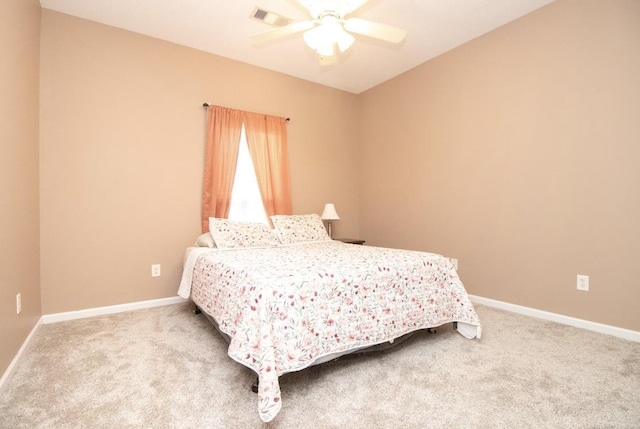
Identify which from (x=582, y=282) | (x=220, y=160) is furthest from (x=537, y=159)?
(x=220, y=160)

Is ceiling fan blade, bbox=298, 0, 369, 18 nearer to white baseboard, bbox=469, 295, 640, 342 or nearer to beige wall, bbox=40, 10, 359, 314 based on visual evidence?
beige wall, bbox=40, 10, 359, 314

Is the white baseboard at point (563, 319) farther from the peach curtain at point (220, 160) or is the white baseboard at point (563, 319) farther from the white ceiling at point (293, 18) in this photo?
the peach curtain at point (220, 160)

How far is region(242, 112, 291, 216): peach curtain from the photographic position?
12.3ft

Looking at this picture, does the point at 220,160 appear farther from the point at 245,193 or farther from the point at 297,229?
the point at 297,229

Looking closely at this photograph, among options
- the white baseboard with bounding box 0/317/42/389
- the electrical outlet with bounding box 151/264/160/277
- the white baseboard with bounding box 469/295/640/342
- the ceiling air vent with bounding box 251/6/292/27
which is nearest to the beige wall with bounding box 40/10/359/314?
the electrical outlet with bounding box 151/264/160/277

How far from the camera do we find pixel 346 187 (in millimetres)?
4641

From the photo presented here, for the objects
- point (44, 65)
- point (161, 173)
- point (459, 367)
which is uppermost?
point (44, 65)

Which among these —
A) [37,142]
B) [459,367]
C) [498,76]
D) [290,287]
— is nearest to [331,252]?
[290,287]

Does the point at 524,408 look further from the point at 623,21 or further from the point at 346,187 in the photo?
the point at 346,187

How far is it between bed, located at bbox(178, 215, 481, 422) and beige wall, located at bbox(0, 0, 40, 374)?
1091 millimetres

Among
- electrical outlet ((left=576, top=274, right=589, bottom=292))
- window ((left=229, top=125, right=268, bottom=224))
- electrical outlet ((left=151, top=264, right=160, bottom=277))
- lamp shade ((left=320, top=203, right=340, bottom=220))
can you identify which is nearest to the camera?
electrical outlet ((left=576, top=274, right=589, bottom=292))

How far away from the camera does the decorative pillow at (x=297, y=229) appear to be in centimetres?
340

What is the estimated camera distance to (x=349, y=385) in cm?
172

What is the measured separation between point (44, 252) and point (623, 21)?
4.97m
